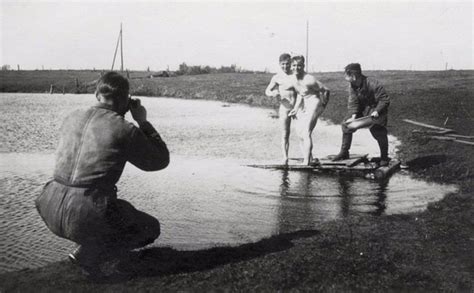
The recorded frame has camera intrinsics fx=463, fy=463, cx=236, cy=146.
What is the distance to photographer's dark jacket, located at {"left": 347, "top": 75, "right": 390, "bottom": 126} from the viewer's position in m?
9.66

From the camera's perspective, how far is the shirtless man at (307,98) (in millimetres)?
9812

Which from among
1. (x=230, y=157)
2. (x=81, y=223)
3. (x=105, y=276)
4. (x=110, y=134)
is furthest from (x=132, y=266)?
(x=230, y=157)

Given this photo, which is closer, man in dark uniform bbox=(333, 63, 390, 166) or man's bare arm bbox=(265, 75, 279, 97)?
man in dark uniform bbox=(333, 63, 390, 166)

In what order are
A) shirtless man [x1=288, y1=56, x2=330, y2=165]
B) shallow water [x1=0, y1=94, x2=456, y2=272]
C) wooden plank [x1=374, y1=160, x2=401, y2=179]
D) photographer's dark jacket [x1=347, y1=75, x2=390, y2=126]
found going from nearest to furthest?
shallow water [x1=0, y1=94, x2=456, y2=272], wooden plank [x1=374, y1=160, x2=401, y2=179], photographer's dark jacket [x1=347, y1=75, x2=390, y2=126], shirtless man [x1=288, y1=56, x2=330, y2=165]

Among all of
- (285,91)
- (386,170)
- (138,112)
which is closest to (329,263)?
(138,112)

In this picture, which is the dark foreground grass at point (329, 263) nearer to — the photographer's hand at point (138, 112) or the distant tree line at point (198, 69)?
the photographer's hand at point (138, 112)

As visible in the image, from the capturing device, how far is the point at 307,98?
390 inches

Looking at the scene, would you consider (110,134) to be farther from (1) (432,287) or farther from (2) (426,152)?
(2) (426,152)

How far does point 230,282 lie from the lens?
4.13 m

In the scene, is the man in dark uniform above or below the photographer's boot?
above

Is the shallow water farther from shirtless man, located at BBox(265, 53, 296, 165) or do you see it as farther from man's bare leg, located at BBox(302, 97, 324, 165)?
shirtless man, located at BBox(265, 53, 296, 165)

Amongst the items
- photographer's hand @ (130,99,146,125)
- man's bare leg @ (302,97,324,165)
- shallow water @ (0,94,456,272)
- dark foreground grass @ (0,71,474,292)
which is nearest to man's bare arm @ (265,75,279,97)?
man's bare leg @ (302,97,324,165)

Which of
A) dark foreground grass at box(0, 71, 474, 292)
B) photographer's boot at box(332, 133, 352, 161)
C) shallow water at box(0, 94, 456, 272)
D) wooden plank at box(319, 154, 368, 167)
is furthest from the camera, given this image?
photographer's boot at box(332, 133, 352, 161)

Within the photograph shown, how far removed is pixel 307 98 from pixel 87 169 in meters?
6.82
